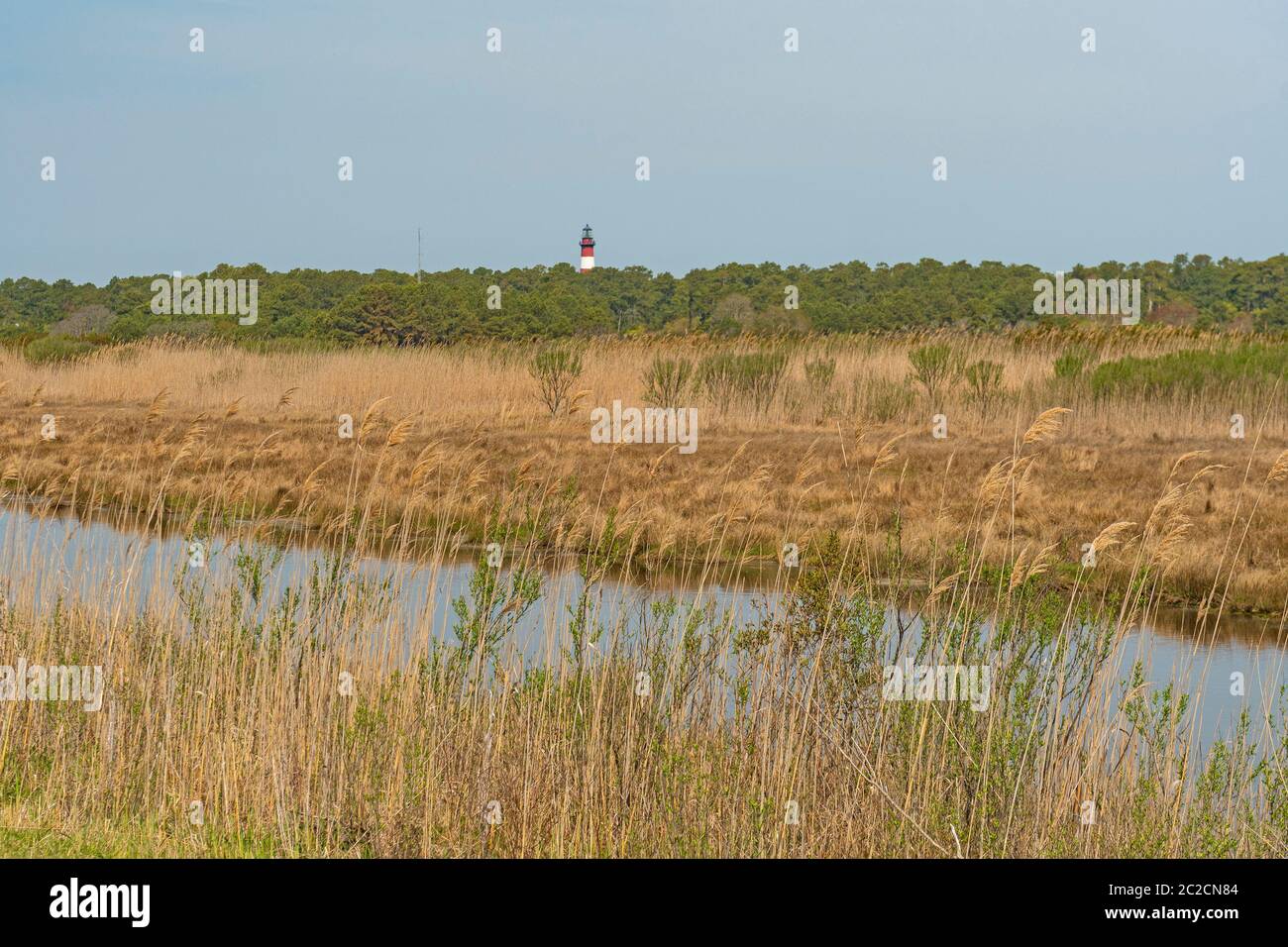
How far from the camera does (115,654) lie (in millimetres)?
6750

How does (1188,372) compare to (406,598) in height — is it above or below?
above

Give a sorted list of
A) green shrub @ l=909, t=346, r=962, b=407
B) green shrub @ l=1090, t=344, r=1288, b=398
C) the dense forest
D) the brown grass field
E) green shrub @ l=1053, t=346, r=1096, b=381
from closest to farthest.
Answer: the brown grass field < green shrub @ l=1090, t=344, r=1288, b=398 < green shrub @ l=1053, t=346, r=1096, b=381 < green shrub @ l=909, t=346, r=962, b=407 < the dense forest

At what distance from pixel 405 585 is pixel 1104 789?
3726 millimetres

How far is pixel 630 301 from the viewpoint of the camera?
64312 millimetres

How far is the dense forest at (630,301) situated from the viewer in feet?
155

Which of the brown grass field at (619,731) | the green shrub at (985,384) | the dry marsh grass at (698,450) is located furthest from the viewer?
the green shrub at (985,384)

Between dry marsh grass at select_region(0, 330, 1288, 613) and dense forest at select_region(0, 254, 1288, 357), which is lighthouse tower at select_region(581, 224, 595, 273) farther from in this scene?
dry marsh grass at select_region(0, 330, 1288, 613)

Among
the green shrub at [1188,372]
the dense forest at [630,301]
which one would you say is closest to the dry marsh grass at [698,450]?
the green shrub at [1188,372]

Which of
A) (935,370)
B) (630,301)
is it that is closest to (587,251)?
(630,301)

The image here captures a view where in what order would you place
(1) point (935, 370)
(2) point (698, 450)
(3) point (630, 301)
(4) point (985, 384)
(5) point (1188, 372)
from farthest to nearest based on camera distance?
(3) point (630, 301), (1) point (935, 370), (4) point (985, 384), (5) point (1188, 372), (2) point (698, 450)

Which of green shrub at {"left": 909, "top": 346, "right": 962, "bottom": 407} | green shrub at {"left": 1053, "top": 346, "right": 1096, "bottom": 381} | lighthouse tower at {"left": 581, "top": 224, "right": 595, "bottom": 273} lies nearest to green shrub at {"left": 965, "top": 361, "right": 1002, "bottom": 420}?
green shrub at {"left": 909, "top": 346, "right": 962, "bottom": 407}

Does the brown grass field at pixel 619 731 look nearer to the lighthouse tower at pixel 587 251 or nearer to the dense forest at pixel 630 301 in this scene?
the dense forest at pixel 630 301

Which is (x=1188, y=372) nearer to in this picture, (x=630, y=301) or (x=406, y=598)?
(x=406, y=598)

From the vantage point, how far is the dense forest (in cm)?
4709
